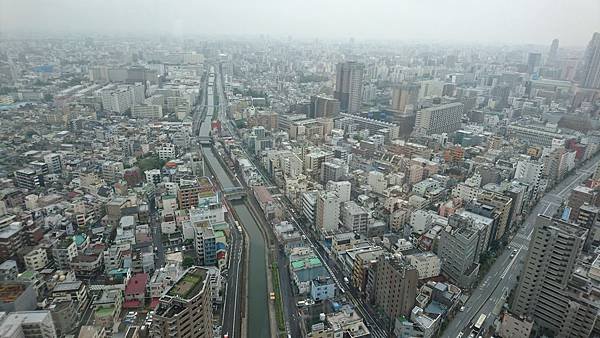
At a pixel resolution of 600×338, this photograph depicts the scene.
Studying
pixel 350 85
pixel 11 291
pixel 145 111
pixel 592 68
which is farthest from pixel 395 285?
pixel 592 68

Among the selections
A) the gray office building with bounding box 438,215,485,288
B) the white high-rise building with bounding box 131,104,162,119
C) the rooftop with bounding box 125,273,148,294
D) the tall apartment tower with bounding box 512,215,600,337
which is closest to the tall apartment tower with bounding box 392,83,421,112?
the white high-rise building with bounding box 131,104,162,119

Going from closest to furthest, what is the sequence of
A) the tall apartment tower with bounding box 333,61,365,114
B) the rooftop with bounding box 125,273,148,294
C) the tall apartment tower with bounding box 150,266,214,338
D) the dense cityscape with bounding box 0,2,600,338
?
the tall apartment tower with bounding box 150,266,214,338, the dense cityscape with bounding box 0,2,600,338, the rooftop with bounding box 125,273,148,294, the tall apartment tower with bounding box 333,61,365,114

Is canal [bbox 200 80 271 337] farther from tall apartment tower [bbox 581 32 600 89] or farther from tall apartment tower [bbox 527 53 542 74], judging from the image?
tall apartment tower [bbox 527 53 542 74]

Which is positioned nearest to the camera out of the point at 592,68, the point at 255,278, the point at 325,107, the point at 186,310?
the point at 186,310

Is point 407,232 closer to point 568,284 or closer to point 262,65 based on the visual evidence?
point 568,284

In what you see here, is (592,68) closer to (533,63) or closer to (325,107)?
(533,63)

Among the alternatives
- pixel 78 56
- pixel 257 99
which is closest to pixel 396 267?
pixel 257 99
